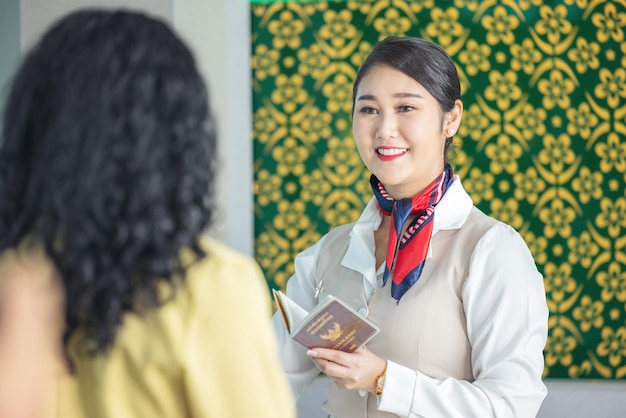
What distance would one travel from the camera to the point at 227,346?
84cm

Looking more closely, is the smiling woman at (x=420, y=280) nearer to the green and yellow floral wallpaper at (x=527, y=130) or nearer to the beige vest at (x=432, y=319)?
the beige vest at (x=432, y=319)

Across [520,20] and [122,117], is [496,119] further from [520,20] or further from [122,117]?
[122,117]

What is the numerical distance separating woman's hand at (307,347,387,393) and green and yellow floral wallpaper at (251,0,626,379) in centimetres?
245

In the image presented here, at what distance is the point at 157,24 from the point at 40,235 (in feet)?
0.93

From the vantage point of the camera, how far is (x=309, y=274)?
2.13 meters

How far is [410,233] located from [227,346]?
1148 millimetres

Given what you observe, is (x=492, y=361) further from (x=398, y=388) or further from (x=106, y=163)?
(x=106, y=163)

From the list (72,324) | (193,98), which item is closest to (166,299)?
(72,324)

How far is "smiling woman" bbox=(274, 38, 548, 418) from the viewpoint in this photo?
1.73 m

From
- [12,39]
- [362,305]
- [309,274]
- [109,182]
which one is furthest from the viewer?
[12,39]

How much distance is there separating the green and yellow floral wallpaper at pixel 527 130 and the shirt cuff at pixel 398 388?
2474mm

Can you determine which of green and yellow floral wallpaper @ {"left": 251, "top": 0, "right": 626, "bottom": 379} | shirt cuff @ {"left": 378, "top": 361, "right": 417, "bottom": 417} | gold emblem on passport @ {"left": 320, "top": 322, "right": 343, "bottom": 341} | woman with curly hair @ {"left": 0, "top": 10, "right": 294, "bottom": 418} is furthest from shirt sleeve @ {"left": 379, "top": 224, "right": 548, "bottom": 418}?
green and yellow floral wallpaper @ {"left": 251, "top": 0, "right": 626, "bottom": 379}

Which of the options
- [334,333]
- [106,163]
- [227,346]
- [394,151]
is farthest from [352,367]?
[106,163]

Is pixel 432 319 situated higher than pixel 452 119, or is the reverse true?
pixel 452 119
